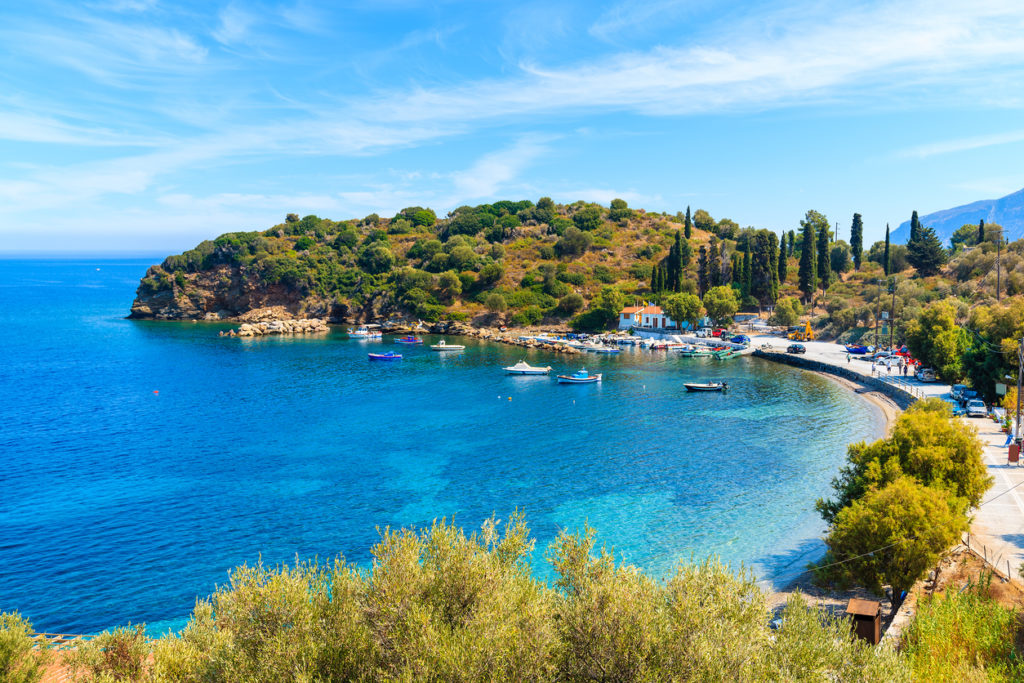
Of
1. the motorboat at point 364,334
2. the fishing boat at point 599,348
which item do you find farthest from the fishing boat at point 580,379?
the motorboat at point 364,334

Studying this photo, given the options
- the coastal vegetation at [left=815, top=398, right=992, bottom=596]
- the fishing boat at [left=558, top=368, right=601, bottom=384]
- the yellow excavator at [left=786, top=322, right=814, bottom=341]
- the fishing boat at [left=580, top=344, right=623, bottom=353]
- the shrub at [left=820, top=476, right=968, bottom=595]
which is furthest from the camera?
the yellow excavator at [left=786, top=322, right=814, bottom=341]

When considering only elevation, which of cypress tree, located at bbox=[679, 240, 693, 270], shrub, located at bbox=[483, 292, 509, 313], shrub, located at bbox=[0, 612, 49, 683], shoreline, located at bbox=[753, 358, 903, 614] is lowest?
shoreline, located at bbox=[753, 358, 903, 614]

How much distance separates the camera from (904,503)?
72.8 feet

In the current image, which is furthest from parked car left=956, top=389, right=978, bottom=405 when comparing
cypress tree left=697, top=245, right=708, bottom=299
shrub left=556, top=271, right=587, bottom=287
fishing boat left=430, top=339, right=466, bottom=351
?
shrub left=556, top=271, right=587, bottom=287

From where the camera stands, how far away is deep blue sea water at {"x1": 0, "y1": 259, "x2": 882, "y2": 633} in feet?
98.6

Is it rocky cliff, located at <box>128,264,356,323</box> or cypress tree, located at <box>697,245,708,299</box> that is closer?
cypress tree, located at <box>697,245,708,299</box>

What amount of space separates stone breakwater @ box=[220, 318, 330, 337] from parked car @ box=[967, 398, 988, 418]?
108 m

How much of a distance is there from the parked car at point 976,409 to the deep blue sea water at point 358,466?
712 centimetres

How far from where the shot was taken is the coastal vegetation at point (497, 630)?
13133 millimetres

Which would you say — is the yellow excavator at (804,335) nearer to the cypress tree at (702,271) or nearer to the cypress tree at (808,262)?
the cypress tree at (808,262)

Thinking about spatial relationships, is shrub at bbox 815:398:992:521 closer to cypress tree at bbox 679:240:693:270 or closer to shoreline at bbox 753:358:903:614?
shoreline at bbox 753:358:903:614

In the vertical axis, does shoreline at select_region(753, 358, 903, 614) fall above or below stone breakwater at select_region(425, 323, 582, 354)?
below

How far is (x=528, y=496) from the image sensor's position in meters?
37.9

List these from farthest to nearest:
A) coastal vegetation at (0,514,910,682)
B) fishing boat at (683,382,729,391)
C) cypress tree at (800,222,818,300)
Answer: cypress tree at (800,222,818,300) < fishing boat at (683,382,729,391) < coastal vegetation at (0,514,910,682)
